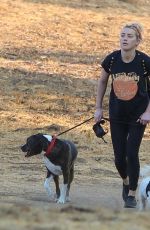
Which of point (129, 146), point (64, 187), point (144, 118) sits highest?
point (144, 118)

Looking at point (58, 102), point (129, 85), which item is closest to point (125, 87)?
point (129, 85)

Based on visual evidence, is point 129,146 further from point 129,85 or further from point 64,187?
point 64,187

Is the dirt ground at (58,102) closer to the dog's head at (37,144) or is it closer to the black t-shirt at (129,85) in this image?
the dog's head at (37,144)

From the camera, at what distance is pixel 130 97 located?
27.0 ft

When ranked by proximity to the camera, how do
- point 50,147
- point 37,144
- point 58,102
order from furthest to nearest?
1. point 58,102
2. point 37,144
3. point 50,147

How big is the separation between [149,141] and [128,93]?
7.24 meters

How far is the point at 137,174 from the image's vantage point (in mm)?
8484

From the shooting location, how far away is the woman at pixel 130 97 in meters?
8.20

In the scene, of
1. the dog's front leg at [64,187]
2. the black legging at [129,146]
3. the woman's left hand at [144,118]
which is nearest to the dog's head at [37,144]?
the dog's front leg at [64,187]

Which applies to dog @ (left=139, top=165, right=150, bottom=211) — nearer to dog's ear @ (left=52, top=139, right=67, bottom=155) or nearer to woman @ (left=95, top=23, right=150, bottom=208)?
woman @ (left=95, top=23, right=150, bottom=208)

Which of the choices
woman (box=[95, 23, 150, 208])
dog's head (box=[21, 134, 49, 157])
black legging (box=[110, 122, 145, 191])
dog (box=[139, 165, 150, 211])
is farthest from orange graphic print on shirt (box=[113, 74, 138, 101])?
dog's head (box=[21, 134, 49, 157])

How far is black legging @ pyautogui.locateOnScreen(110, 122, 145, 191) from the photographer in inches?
327

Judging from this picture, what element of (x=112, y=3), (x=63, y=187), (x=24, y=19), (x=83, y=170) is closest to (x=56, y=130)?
(x=83, y=170)

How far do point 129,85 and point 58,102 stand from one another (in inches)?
379
